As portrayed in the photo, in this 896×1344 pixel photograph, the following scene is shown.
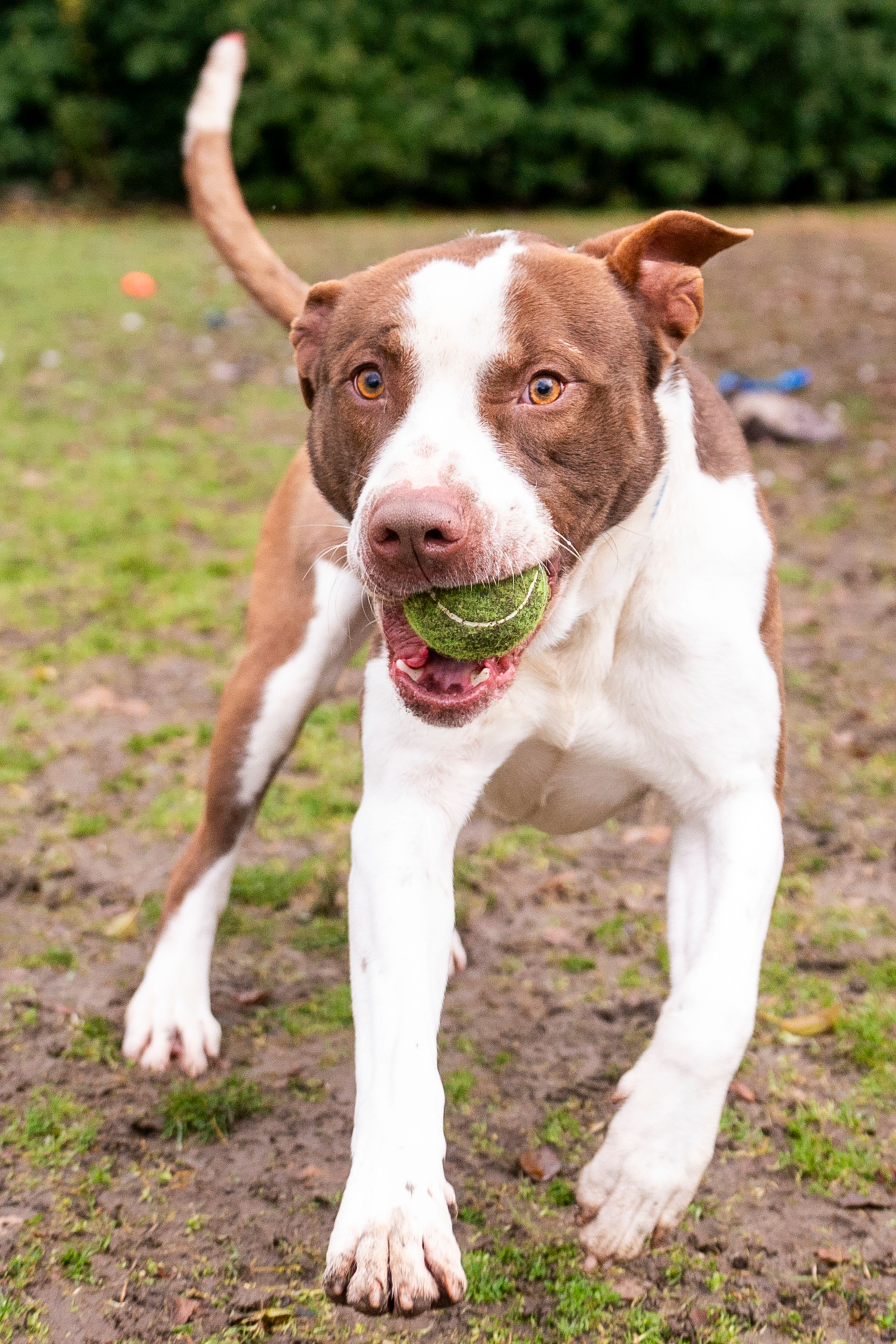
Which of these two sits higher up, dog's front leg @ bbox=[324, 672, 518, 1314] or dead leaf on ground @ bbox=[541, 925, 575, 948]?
dog's front leg @ bbox=[324, 672, 518, 1314]

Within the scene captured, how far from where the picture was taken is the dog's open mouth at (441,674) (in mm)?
2611

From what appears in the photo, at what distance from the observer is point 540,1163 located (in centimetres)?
307

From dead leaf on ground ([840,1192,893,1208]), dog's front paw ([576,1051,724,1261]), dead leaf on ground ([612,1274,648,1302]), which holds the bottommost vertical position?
dead leaf on ground ([840,1192,893,1208])

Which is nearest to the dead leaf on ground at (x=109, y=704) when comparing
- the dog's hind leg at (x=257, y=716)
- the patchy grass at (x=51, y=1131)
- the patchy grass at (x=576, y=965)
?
the dog's hind leg at (x=257, y=716)

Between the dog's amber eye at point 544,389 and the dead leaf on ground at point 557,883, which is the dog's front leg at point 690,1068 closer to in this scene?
the dog's amber eye at point 544,389

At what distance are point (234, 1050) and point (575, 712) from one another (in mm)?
1320

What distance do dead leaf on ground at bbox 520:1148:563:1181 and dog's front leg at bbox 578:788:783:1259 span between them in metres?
0.28

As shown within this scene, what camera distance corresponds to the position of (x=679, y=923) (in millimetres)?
2932

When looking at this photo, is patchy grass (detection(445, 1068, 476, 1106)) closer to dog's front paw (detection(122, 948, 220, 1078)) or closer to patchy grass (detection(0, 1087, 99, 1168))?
dog's front paw (detection(122, 948, 220, 1078))

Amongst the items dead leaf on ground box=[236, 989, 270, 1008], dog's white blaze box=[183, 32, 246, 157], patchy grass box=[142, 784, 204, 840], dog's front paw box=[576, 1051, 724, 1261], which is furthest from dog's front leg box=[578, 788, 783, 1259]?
dog's white blaze box=[183, 32, 246, 157]

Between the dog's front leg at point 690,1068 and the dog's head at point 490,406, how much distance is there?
0.63m

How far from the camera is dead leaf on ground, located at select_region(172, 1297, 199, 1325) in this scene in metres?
2.60

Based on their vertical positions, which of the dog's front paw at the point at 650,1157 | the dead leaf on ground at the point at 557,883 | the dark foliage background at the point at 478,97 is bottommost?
the dark foliage background at the point at 478,97

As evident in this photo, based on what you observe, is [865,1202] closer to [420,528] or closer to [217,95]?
[420,528]
